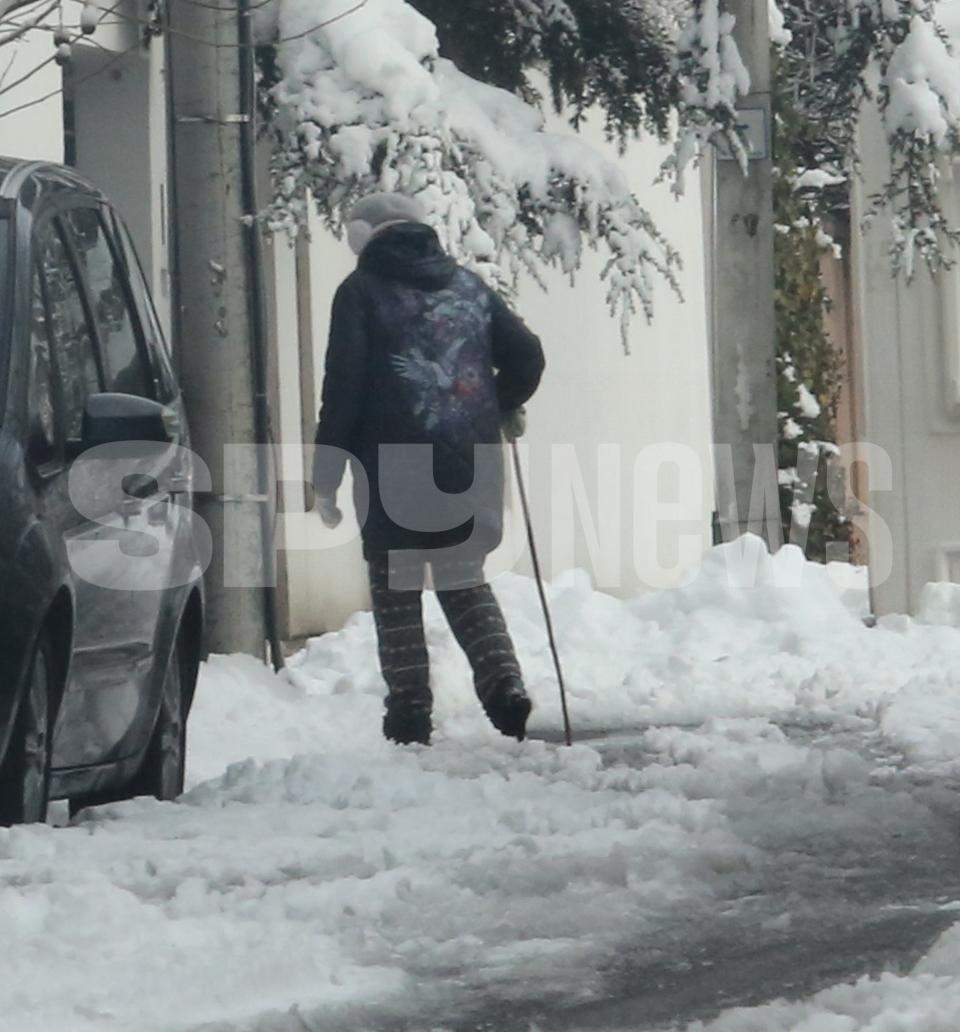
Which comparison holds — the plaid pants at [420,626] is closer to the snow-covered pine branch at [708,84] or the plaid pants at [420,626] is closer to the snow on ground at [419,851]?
the snow on ground at [419,851]

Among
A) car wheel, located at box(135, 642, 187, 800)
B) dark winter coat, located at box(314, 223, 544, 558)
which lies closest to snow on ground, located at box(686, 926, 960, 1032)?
car wheel, located at box(135, 642, 187, 800)

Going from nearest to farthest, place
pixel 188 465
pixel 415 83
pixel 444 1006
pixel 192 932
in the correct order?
1. pixel 444 1006
2. pixel 192 932
3. pixel 188 465
4. pixel 415 83

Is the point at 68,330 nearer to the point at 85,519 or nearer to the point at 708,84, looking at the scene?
the point at 85,519

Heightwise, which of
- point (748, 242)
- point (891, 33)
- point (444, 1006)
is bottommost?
point (444, 1006)

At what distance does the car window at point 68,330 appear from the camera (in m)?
6.36

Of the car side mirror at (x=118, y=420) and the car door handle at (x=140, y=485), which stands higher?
the car side mirror at (x=118, y=420)

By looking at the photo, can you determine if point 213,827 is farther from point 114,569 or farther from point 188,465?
point 188,465

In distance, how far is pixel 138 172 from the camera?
515 inches

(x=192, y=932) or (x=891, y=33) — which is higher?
(x=891, y=33)

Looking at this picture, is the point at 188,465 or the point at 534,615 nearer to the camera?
the point at 188,465

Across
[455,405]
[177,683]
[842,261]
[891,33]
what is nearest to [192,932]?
[177,683]

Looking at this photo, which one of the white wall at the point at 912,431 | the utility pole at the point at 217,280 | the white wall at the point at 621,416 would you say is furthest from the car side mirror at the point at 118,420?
the white wall at the point at 621,416

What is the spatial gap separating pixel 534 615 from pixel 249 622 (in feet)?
9.06

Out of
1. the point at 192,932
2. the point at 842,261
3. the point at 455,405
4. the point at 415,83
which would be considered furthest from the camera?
the point at 842,261
